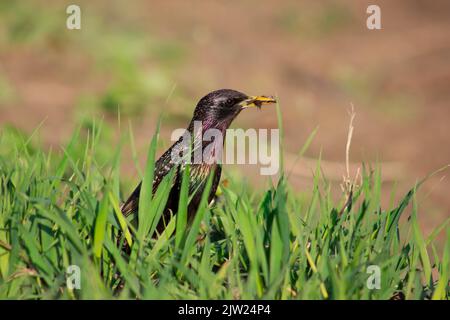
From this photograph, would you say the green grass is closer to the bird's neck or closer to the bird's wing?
the bird's wing

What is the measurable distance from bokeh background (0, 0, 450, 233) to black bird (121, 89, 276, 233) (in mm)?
2364

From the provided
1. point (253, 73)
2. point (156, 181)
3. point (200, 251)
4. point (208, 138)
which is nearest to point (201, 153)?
point (208, 138)

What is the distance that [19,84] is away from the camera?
26.3ft

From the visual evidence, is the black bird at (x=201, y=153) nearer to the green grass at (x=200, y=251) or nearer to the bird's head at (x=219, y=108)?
the bird's head at (x=219, y=108)

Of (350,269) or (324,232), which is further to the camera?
(324,232)

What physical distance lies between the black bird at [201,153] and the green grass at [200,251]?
0.23 meters

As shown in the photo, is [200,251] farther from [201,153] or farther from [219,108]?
→ [219,108]

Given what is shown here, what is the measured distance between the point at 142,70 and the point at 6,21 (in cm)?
163

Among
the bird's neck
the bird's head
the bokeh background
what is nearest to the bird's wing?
the bird's neck

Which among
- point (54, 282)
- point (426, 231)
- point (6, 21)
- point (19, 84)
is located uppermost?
point (6, 21)

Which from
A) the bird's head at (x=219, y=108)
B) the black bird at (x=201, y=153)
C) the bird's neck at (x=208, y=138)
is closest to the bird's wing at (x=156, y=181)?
the black bird at (x=201, y=153)

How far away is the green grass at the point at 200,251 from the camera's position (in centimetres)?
280
